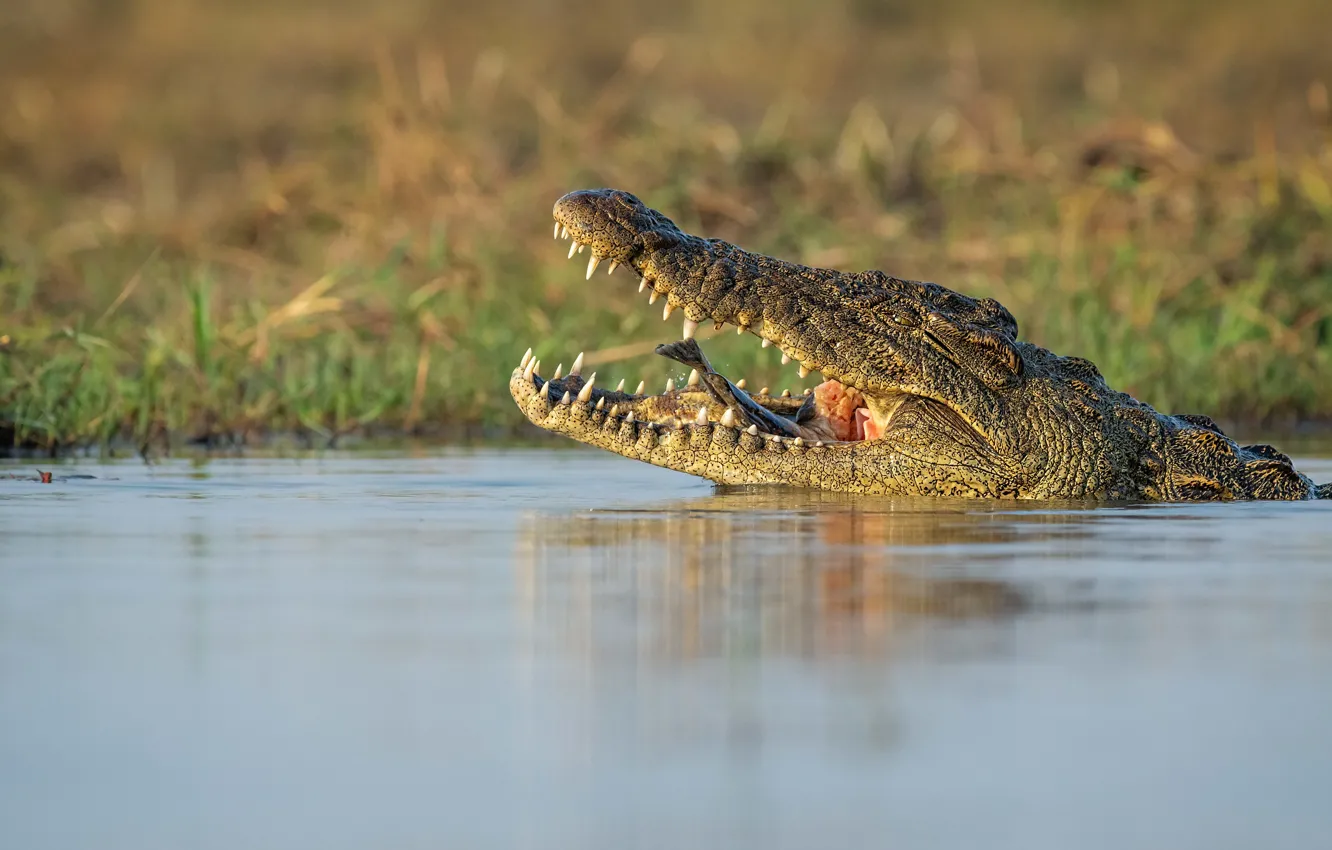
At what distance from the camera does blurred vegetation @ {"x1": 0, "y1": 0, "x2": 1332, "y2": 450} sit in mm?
10695

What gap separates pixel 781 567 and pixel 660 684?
5.18 feet

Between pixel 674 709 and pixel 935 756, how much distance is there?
50 cm

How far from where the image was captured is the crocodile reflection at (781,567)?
15.1 ft

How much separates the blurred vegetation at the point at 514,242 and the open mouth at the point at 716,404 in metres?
2.30

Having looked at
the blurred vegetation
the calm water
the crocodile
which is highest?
the blurred vegetation

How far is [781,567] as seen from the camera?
5.52m

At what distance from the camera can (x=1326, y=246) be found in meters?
13.4

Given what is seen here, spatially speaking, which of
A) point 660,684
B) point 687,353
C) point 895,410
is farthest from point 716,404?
point 660,684

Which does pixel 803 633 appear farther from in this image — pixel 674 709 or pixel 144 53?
pixel 144 53

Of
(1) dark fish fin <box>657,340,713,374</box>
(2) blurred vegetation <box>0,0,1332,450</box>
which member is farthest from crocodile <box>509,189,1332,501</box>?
(2) blurred vegetation <box>0,0,1332,450</box>

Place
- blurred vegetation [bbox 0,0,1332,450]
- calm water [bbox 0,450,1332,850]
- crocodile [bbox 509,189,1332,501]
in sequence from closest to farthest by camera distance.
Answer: calm water [bbox 0,450,1332,850] < crocodile [bbox 509,189,1332,501] < blurred vegetation [bbox 0,0,1332,450]

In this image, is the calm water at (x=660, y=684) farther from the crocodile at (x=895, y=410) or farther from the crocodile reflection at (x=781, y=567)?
the crocodile at (x=895, y=410)

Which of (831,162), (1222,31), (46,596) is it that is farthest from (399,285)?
(1222,31)

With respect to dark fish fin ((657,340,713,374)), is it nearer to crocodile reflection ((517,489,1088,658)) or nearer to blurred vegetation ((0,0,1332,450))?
crocodile reflection ((517,489,1088,658))
